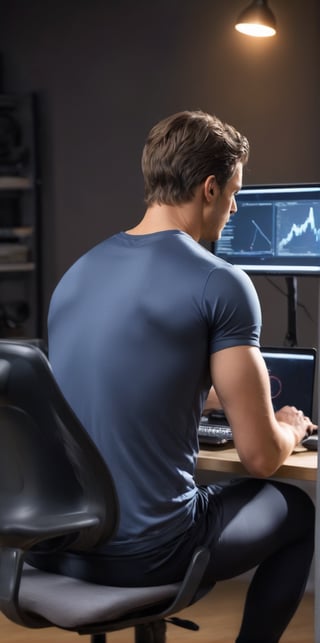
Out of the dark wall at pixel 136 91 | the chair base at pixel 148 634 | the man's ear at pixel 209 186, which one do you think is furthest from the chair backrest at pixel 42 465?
the dark wall at pixel 136 91

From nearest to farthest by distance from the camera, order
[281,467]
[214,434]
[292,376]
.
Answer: [281,467]
[214,434]
[292,376]

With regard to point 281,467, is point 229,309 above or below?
above

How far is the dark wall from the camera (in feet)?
11.9

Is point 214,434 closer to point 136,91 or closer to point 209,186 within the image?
point 209,186

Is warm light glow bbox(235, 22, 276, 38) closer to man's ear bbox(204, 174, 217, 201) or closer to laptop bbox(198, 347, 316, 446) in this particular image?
laptop bbox(198, 347, 316, 446)

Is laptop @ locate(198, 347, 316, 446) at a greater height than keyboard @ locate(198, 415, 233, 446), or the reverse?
laptop @ locate(198, 347, 316, 446)

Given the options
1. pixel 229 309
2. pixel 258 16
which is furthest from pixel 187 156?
pixel 258 16

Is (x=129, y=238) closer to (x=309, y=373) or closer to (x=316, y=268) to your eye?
(x=309, y=373)

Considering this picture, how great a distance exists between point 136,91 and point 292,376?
2.12m

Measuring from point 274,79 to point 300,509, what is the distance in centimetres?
214

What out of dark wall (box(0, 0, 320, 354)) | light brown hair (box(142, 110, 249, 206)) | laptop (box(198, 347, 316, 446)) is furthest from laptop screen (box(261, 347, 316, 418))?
dark wall (box(0, 0, 320, 354))

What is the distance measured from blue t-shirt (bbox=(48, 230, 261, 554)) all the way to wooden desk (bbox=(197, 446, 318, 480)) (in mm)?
253

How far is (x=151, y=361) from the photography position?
1734mm

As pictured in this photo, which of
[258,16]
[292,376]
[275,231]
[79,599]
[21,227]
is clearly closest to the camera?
[79,599]
